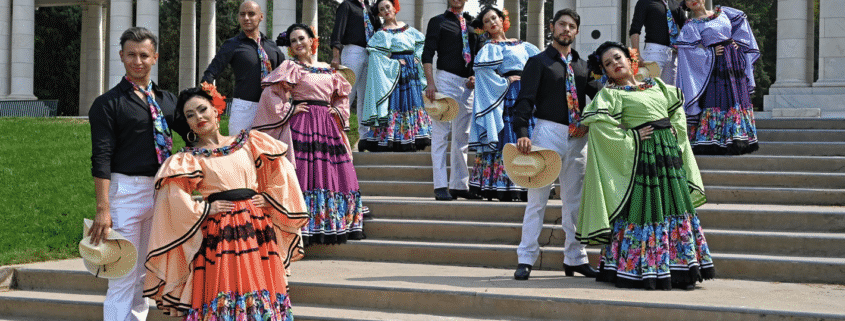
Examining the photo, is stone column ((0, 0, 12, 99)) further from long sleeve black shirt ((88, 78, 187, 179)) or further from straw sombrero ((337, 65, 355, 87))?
long sleeve black shirt ((88, 78, 187, 179))

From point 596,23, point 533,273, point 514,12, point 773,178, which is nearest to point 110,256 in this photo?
point 533,273

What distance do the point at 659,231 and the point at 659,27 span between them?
18.2ft

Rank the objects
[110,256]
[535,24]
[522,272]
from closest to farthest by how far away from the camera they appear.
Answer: [110,256]
[522,272]
[535,24]

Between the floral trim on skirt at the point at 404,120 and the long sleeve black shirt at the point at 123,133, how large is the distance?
648cm

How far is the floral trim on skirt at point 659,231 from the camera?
766cm

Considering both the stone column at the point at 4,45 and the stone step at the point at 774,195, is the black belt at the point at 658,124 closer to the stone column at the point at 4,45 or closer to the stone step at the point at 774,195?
the stone step at the point at 774,195

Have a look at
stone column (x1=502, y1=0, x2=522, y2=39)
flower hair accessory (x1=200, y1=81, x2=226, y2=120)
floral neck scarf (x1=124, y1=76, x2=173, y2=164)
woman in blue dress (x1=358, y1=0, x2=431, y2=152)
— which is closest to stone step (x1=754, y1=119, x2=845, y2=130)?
woman in blue dress (x1=358, y1=0, x2=431, y2=152)

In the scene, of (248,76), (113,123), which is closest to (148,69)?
(113,123)

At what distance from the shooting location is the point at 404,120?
13.4 meters

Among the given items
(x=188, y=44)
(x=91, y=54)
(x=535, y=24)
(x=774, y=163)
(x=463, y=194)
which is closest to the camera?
(x=463, y=194)

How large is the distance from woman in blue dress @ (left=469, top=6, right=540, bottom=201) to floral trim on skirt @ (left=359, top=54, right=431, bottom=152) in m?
2.52

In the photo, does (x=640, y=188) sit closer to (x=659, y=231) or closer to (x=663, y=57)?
(x=659, y=231)

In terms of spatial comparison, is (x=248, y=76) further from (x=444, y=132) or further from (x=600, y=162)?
(x=600, y=162)

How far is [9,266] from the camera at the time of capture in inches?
368
